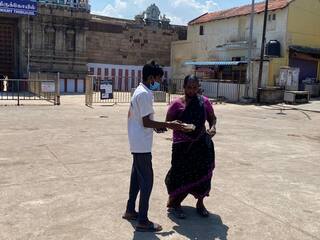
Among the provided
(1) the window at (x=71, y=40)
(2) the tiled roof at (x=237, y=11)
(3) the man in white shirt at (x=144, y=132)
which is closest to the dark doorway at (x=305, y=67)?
(2) the tiled roof at (x=237, y=11)

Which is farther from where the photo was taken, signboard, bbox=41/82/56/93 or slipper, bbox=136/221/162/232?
signboard, bbox=41/82/56/93

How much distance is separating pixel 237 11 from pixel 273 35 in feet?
14.9

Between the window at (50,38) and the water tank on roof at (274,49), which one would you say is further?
the window at (50,38)

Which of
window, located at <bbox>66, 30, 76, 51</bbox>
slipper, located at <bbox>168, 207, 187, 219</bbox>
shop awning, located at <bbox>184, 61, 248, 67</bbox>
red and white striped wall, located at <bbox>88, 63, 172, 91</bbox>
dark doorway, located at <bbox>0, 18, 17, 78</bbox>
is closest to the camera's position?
slipper, located at <bbox>168, 207, 187, 219</bbox>

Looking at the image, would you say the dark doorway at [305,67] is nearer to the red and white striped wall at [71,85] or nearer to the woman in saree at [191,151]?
the red and white striped wall at [71,85]

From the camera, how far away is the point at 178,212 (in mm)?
4977

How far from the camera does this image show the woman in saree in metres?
4.89

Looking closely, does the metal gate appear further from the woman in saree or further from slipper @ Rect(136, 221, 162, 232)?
slipper @ Rect(136, 221, 162, 232)

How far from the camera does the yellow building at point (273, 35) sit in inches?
1023

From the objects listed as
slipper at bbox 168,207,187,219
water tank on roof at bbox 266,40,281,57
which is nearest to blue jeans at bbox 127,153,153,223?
slipper at bbox 168,207,187,219

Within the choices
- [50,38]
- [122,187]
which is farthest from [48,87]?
[122,187]

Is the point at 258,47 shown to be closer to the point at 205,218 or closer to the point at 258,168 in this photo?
the point at 258,168

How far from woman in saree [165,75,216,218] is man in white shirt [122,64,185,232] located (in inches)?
18.3

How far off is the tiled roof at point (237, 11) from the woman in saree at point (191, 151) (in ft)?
74.8
